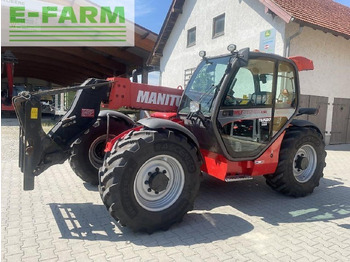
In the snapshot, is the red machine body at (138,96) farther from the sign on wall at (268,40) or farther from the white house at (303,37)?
the sign on wall at (268,40)

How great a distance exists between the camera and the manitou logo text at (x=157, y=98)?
167 inches

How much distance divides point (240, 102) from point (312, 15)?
7.64 metres

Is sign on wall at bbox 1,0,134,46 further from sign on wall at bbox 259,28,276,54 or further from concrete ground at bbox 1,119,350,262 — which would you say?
concrete ground at bbox 1,119,350,262

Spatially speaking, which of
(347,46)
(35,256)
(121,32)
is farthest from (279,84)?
(121,32)

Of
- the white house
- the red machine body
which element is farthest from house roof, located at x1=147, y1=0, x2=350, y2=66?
the red machine body

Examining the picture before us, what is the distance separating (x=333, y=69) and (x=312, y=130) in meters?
7.06

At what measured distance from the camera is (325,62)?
1041 centimetres

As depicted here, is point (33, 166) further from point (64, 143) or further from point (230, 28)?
point (230, 28)

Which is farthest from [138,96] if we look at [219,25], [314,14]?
[219,25]

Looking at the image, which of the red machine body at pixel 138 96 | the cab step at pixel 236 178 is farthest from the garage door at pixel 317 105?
the red machine body at pixel 138 96

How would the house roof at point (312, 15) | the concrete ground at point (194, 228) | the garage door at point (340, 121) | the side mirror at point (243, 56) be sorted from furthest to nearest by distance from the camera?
1. the garage door at point (340, 121)
2. the house roof at point (312, 15)
3. the side mirror at point (243, 56)
4. the concrete ground at point (194, 228)

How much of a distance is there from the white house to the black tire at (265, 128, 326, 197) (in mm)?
5230

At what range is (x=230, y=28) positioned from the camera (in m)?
11.7

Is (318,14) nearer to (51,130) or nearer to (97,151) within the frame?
(97,151)
